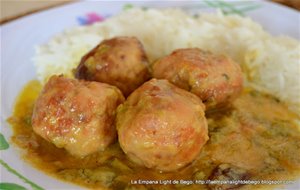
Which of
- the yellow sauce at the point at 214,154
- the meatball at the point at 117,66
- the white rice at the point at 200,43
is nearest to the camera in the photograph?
the yellow sauce at the point at 214,154

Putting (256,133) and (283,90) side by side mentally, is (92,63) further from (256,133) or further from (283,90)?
(283,90)

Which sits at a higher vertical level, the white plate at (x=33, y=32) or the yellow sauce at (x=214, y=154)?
the white plate at (x=33, y=32)

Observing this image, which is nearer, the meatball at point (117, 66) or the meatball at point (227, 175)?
the meatball at point (227, 175)

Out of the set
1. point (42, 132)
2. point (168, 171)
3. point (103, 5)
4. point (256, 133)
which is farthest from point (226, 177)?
point (103, 5)

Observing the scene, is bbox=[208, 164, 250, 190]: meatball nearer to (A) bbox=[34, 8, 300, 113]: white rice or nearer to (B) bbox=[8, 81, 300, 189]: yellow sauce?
(B) bbox=[8, 81, 300, 189]: yellow sauce

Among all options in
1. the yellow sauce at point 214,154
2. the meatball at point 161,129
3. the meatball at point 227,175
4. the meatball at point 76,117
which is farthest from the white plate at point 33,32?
the meatball at point 227,175

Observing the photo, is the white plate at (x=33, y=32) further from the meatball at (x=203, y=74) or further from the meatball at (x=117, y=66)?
the meatball at (x=203, y=74)
